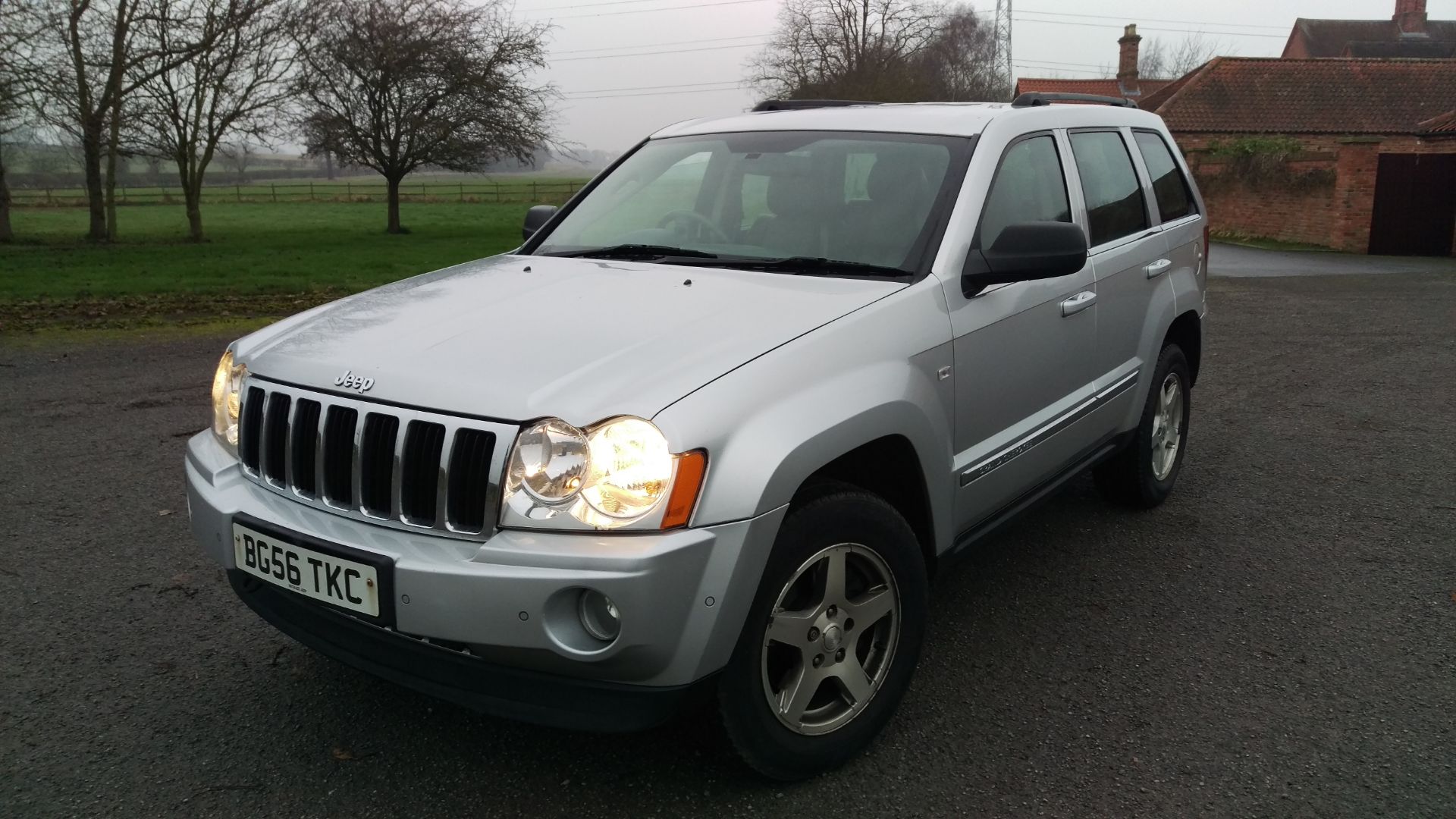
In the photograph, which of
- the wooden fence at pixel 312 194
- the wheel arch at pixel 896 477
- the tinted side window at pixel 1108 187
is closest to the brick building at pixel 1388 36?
the wooden fence at pixel 312 194

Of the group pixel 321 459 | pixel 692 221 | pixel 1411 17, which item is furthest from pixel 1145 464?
pixel 1411 17

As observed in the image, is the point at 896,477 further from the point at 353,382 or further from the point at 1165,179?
the point at 1165,179

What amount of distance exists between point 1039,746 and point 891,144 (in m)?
2.01

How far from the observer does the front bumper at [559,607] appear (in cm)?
229

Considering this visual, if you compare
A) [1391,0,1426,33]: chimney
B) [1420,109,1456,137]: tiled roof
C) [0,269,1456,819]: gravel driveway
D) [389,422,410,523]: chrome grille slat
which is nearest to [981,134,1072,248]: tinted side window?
[0,269,1456,819]: gravel driveway

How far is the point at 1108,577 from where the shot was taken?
14.0 feet

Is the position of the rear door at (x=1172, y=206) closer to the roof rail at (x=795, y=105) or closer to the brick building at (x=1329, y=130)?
the roof rail at (x=795, y=105)

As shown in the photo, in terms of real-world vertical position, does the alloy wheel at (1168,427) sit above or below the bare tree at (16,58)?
below

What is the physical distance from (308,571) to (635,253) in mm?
1628

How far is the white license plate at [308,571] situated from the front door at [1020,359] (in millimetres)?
1695

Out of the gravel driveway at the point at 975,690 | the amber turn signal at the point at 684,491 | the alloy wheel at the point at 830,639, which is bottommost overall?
the gravel driveway at the point at 975,690

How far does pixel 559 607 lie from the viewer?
2322 millimetres

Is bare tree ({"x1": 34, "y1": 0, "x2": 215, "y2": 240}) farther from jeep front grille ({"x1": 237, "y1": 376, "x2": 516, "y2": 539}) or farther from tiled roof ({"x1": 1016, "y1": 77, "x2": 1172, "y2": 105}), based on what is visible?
tiled roof ({"x1": 1016, "y1": 77, "x2": 1172, "y2": 105})

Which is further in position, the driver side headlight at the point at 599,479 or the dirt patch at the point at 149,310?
the dirt patch at the point at 149,310
